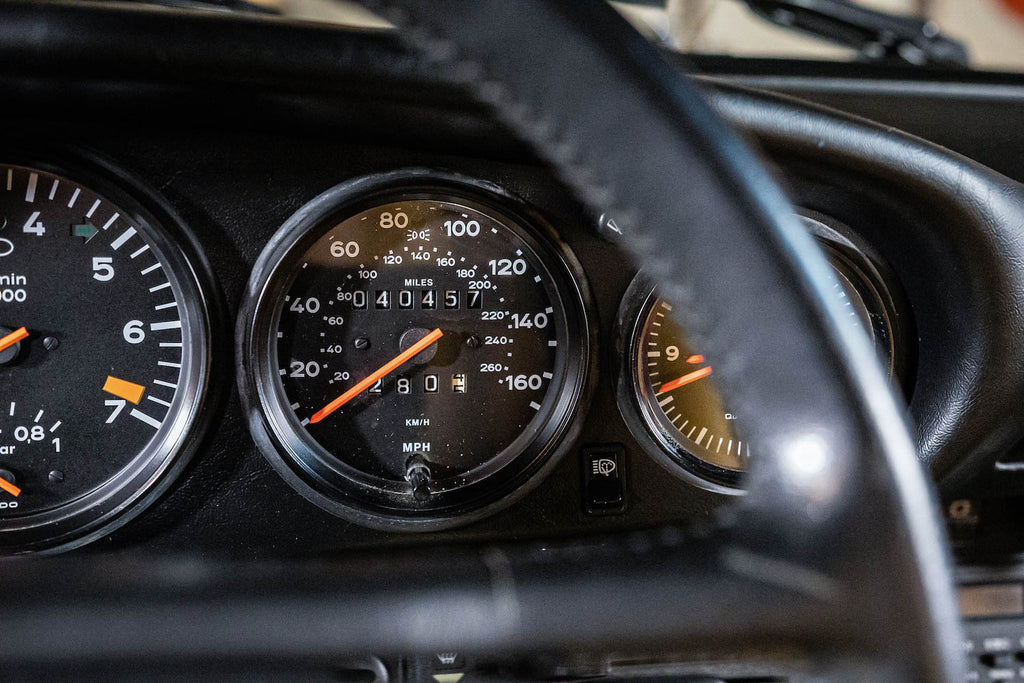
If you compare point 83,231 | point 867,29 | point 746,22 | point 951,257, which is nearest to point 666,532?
point 951,257

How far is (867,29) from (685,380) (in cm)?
104

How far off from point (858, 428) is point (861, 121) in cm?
92

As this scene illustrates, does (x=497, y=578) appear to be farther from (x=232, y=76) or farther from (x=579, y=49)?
(x=232, y=76)

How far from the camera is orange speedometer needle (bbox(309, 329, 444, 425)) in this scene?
1.75 m

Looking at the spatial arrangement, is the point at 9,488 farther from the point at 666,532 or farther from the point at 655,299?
the point at 666,532

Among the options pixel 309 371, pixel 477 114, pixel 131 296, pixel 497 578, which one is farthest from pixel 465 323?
pixel 497 578

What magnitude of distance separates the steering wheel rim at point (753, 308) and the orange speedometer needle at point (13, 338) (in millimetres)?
1268

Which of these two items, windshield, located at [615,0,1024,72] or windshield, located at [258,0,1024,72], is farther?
windshield, located at [615,0,1024,72]

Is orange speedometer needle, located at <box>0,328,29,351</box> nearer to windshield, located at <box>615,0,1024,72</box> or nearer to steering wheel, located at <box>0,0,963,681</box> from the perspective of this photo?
steering wheel, located at <box>0,0,963,681</box>

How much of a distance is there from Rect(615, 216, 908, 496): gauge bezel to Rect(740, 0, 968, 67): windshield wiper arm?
2.06ft

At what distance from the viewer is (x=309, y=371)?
5.88 ft

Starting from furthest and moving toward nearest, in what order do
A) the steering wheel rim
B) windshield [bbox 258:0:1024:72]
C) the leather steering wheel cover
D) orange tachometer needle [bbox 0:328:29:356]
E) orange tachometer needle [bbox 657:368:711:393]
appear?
windshield [bbox 258:0:1024:72]
orange tachometer needle [bbox 657:368:711:393]
orange tachometer needle [bbox 0:328:29:356]
the leather steering wheel cover
the steering wheel rim

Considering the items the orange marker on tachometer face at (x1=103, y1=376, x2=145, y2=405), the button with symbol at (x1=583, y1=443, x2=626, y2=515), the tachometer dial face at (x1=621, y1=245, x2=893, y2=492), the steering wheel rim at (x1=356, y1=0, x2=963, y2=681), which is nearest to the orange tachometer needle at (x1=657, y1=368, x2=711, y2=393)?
the tachometer dial face at (x1=621, y1=245, x2=893, y2=492)

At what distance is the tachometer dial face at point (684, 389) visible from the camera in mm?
1776
